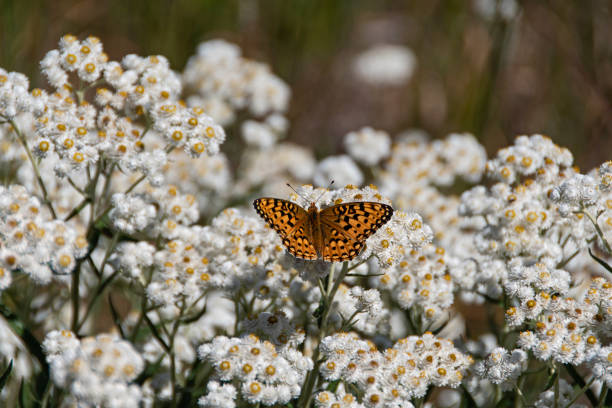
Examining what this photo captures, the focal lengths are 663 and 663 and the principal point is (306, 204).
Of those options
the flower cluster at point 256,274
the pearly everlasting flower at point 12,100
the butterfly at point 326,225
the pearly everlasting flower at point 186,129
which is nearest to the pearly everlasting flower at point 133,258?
the flower cluster at point 256,274

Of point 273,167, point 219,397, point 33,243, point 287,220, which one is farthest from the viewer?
point 273,167

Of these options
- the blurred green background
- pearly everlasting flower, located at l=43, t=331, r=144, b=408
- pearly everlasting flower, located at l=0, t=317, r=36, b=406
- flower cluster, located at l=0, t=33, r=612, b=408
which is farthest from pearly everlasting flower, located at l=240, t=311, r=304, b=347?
the blurred green background

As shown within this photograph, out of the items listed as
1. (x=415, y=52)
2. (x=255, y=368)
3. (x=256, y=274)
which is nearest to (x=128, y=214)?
(x=256, y=274)

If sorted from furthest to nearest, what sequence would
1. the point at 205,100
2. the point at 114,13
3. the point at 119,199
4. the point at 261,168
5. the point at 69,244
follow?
the point at 114,13 → the point at 261,168 → the point at 205,100 → the point at 119,199 → the point at 69,244

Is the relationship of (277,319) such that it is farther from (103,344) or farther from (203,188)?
(203,188)

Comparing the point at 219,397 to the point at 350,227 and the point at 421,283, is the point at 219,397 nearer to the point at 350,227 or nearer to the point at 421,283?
the point at 350,227

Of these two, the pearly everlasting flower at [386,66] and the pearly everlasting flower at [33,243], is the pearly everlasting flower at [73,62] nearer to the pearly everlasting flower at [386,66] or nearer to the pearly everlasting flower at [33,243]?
the pearly everlasting flower at [33,243]

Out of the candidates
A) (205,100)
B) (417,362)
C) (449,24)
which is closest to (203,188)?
(205,100)

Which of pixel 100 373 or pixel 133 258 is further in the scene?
pixel 133 258
